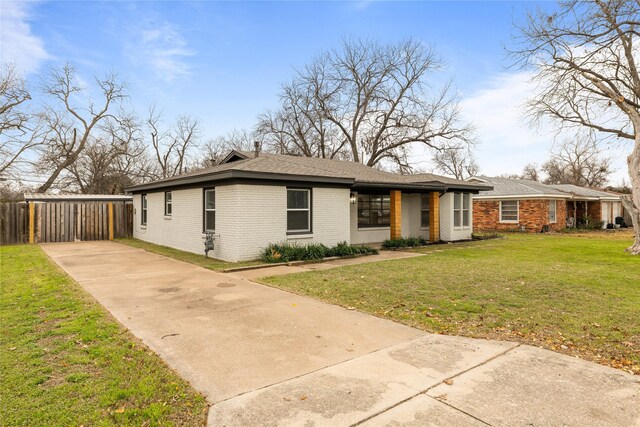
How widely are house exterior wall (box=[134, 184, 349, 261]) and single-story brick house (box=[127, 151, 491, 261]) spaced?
1.1 inches

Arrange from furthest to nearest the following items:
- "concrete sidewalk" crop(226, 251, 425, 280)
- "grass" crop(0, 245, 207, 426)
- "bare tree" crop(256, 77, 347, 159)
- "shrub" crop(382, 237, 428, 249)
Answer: "bare tree" crop(256, 77, 347, 159), "shrub" crop(382, 237, 428, 249), "concrete sidewalk" crop(226, 251, 425, 280), "grass" crop(0, 245, 207, 426)

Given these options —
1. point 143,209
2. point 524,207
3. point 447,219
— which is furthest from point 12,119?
point 524,207

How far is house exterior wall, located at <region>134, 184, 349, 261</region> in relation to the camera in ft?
34.7

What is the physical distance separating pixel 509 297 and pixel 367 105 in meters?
28.5

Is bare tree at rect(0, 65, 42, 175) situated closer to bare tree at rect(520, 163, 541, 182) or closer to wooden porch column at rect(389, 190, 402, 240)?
wooden porch column at rect(389, 190, 402, 240)

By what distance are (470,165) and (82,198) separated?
154 ft

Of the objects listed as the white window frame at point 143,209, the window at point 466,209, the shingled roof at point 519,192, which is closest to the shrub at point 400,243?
the window at point 466,209

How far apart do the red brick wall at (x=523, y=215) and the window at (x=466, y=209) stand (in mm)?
8365

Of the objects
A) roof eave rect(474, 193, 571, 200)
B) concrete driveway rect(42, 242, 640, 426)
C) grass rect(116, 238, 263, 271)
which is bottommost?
concrete driveway rect(42, 242, 640, 426)

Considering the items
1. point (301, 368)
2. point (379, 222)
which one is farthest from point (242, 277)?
point (379, 222)

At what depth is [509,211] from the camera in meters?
24.7

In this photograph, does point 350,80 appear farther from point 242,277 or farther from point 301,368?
point 301,368

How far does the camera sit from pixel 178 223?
45.5 ft

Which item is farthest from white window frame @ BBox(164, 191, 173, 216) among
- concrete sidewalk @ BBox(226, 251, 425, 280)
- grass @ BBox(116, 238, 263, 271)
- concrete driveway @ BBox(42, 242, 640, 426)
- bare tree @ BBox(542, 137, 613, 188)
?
bare tree @ BBox(542, 137, 613, 188)
